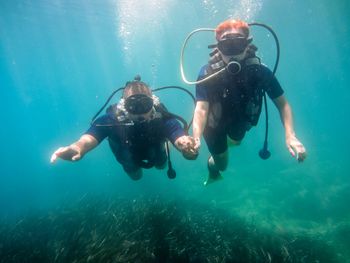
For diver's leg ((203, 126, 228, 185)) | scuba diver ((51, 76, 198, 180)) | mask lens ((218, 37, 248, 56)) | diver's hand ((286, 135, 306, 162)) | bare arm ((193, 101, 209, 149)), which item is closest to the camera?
diver's hand ((286, 135, 306, 162))

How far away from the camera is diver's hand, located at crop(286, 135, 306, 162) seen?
157 inches

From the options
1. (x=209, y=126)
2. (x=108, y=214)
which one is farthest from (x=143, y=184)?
(x=209, y=126)

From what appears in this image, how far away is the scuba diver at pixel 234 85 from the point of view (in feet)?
16.2

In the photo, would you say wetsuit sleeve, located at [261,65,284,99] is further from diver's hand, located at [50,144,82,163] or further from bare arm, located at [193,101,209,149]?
diver's hand, located at [50,144,82,163]

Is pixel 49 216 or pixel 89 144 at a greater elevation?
pixel 89 144

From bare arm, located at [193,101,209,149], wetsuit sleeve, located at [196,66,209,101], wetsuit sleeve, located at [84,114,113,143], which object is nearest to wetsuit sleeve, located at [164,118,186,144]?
bare arm, located at [193,101,209,149]

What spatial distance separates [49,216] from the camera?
562 inches

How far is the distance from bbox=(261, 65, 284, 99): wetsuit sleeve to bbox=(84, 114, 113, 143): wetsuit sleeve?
2879 mm

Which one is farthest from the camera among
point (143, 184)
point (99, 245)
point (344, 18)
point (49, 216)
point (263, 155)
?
point (344, 18)

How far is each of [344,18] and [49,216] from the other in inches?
1984

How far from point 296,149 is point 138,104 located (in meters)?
2.76

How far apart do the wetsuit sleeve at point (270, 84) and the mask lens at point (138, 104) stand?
2065 mm

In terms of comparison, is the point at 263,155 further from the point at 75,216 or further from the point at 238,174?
the point at 238,174

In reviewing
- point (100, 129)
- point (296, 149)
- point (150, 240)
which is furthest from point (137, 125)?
point (150, 240)
